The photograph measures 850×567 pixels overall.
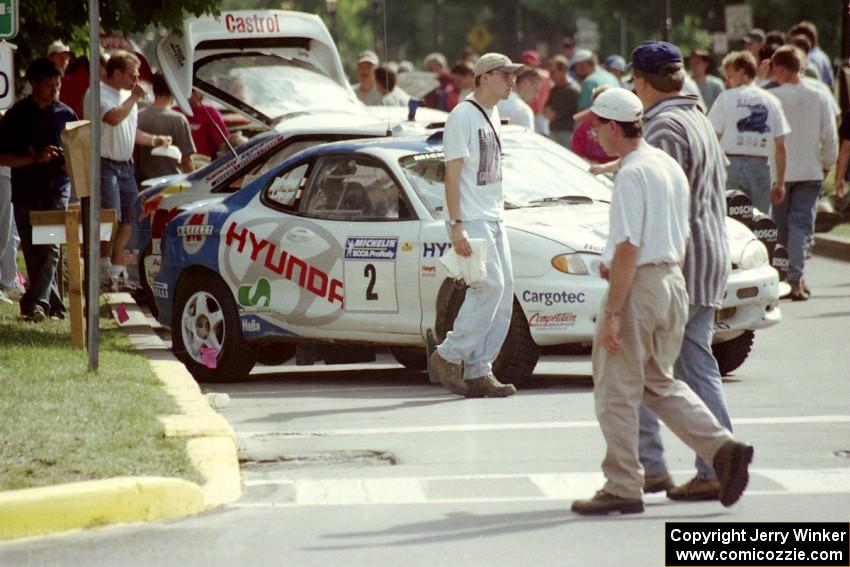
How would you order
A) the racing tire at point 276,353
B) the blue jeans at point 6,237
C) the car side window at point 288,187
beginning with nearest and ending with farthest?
the car side window at point 288,187
the racing tire at point 276,353
the blue jeans at point 6,237

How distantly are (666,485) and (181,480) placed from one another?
191cm

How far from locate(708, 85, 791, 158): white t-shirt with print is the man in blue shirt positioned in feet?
17.3

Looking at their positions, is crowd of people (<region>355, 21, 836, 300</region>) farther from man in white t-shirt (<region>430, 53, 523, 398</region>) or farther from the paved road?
the paved road

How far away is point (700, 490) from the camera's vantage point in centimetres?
765

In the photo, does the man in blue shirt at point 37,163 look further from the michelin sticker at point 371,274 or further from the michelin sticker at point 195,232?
the michelin sticker at point 371,274

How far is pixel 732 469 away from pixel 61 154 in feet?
25.2

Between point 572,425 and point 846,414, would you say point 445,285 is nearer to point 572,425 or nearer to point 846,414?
point 572,425

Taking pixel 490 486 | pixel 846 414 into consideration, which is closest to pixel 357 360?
pixel 846 414

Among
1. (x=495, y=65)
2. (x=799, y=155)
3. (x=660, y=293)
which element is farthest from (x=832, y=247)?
(x=660, y=293)

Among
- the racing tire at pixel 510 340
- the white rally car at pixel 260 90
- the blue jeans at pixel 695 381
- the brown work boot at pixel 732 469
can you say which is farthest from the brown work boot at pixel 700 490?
the white rally car at pixel 260 90

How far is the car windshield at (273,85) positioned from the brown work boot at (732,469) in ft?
35.8

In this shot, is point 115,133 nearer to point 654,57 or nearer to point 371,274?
point 371,274

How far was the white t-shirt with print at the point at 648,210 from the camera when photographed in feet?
23.6

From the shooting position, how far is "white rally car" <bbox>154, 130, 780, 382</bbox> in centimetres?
1106
